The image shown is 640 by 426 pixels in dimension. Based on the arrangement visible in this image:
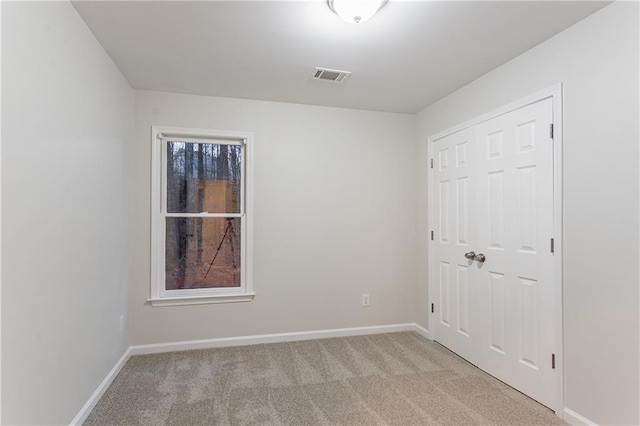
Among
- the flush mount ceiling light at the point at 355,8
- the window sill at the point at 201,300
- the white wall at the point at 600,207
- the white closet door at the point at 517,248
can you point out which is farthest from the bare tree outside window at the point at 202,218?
the white wall at the point at 600,207

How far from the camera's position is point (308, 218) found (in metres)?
3.60

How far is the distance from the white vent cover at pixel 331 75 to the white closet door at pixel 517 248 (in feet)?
4.03

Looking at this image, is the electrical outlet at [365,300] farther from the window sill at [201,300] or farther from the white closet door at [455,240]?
the window sill at [201,300]

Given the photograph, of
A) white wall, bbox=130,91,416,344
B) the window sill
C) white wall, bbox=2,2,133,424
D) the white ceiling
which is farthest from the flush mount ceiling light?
the window sill

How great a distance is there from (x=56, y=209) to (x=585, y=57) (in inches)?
123

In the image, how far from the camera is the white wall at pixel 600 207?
5.91 ft

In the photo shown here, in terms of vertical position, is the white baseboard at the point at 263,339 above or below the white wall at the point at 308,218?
below

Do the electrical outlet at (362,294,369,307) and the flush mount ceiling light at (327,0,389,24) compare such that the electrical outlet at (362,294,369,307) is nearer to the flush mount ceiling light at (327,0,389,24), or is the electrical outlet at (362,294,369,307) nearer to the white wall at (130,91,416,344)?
the white wall at (130,91,416,344)

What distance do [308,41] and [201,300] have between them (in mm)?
2501

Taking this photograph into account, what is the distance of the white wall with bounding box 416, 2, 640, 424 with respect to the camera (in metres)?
1.80

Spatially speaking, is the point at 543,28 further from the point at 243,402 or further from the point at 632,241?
the point at 243,402

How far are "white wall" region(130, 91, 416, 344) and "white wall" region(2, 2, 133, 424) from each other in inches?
23.2

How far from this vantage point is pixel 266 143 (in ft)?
11.5

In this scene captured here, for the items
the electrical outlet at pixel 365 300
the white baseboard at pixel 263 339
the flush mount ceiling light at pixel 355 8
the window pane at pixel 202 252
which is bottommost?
the white baseboard at pixel 263 339
